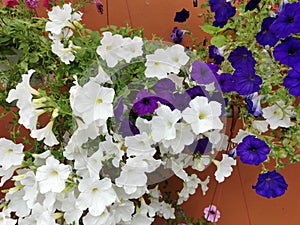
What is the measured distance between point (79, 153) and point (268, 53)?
0.74 m

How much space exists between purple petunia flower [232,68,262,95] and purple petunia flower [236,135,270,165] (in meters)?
0.16

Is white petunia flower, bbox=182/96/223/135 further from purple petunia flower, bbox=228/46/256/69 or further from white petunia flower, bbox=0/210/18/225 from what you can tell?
white petunia flower, bbox=0/210/18/225

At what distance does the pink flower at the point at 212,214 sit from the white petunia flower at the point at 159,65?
692mm

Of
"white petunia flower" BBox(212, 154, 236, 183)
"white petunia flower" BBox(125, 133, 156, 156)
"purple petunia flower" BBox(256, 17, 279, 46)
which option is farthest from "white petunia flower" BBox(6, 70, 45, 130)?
"purple petunia flower" BBox(256, 17, 279, 46)

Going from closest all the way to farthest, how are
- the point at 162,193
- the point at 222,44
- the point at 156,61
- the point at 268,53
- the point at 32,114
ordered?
the point at 32,114, the point at 156,61, the point at 268,53, the point at 222,44, the point at 162,193

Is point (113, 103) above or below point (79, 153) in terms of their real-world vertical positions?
above

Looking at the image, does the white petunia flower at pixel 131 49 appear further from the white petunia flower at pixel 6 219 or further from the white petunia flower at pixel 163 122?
the white petunia flower at pixel 6 219

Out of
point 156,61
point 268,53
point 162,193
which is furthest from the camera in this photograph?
point 162,193

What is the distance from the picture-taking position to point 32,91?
1.21 metres

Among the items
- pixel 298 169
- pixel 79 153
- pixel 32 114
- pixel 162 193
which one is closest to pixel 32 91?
pixel 32 114

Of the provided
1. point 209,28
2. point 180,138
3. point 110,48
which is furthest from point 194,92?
point 209,28

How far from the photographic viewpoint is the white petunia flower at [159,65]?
127cm

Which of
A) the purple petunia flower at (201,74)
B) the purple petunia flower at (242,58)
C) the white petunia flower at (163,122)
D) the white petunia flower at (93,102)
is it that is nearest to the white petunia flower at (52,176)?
Result: the white petunia flower at (93,102)

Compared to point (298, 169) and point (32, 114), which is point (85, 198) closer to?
point (32, 114)
